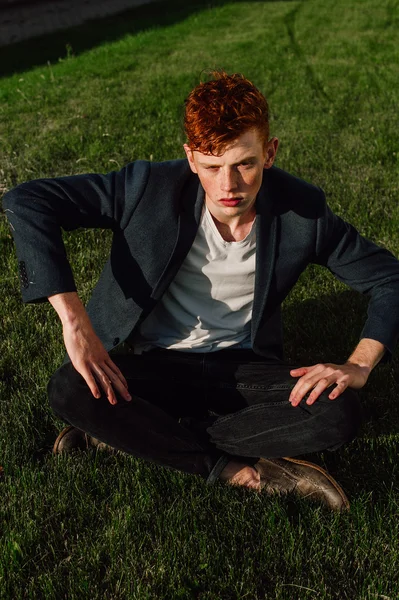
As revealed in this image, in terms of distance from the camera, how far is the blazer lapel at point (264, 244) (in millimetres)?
3941

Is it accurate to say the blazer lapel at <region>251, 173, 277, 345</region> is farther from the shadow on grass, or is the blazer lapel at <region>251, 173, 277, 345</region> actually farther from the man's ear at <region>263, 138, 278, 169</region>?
the shadow on grass

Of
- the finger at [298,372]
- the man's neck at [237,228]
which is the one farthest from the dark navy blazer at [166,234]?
the finger at [298,372]

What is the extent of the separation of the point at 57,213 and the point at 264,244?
3.51 ft

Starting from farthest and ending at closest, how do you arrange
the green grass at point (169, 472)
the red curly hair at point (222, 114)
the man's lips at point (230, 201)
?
the man's lips at point (230, 201)
the red curly hair at point (222, 114)
the green grass at point (169, 472)

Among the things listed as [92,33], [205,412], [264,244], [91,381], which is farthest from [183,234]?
[92,33]

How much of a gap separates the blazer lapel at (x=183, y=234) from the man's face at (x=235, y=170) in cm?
15

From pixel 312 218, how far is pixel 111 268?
1.10 metres

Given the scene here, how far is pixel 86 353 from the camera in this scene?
360 centimetres

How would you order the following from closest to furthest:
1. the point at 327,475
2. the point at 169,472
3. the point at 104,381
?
the point at 104,381
the point at 327,475
the point at 169,472

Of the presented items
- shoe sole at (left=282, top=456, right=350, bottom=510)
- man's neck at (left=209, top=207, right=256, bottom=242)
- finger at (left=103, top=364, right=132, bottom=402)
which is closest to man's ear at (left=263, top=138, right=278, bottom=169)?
man's neck at (left=209, top=207, right=256, bottom=242)

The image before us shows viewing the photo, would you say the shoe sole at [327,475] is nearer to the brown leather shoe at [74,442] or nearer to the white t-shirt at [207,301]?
the white t-shirt at [207,301]

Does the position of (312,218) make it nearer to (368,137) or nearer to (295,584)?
(295,584)

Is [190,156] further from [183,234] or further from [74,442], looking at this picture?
[74,442]

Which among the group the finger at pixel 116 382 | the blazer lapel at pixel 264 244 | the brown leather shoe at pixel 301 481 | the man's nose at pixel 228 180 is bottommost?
the brown leather shoe at pixel 301 481
